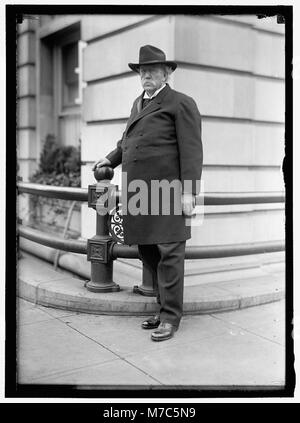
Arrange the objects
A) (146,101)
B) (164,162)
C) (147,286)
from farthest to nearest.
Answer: (147,286)
(146,101)
(164,162)

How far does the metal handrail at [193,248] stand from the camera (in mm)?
4805

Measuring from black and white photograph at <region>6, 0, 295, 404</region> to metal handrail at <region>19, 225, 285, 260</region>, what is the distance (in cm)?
1

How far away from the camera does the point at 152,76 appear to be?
161 inches

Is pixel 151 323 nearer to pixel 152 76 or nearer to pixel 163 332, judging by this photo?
pixel 163 332

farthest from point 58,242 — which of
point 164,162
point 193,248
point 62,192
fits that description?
point 164,162

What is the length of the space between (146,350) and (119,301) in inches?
31.3

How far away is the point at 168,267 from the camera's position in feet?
13.4

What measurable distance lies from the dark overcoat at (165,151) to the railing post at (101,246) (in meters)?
0.64

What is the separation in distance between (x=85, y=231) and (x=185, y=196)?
2.68 meters

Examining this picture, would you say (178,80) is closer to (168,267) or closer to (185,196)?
(185,196)

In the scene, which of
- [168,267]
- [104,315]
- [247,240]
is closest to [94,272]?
[104,315]

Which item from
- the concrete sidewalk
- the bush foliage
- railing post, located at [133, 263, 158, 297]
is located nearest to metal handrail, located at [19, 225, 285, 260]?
railing post, located at [133, 263, 158, 297]

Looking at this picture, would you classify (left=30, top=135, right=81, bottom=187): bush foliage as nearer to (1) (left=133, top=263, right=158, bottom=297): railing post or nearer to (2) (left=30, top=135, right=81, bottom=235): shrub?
Answer: (2) (left=30, top=135, right=81, bottom=235): shrub

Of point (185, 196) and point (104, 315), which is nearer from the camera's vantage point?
point (185, 196)
